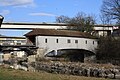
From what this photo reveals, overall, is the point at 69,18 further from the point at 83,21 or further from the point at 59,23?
the point at 83,21

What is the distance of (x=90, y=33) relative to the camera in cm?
10775

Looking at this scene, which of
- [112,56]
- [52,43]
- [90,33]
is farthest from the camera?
[90,33]

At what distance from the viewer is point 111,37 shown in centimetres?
9600

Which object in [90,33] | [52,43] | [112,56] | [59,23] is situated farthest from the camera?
[59,23]

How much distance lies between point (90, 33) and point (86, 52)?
10.6m

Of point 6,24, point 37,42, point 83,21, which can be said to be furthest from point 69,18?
point 37,42

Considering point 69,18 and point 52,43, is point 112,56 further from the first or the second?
point 69,18

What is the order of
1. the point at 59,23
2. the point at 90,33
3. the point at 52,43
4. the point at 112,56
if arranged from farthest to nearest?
the point at 59,23 → the point at 90,33 → the point at 52,43 → the point at 112,56

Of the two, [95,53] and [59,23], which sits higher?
[59,23]

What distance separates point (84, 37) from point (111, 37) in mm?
7872

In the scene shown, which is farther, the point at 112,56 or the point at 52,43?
the point at 52,43

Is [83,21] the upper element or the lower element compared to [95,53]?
upper

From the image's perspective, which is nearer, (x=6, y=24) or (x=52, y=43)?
(x=52, y=43)

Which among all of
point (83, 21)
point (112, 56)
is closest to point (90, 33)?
point (83, 21)
